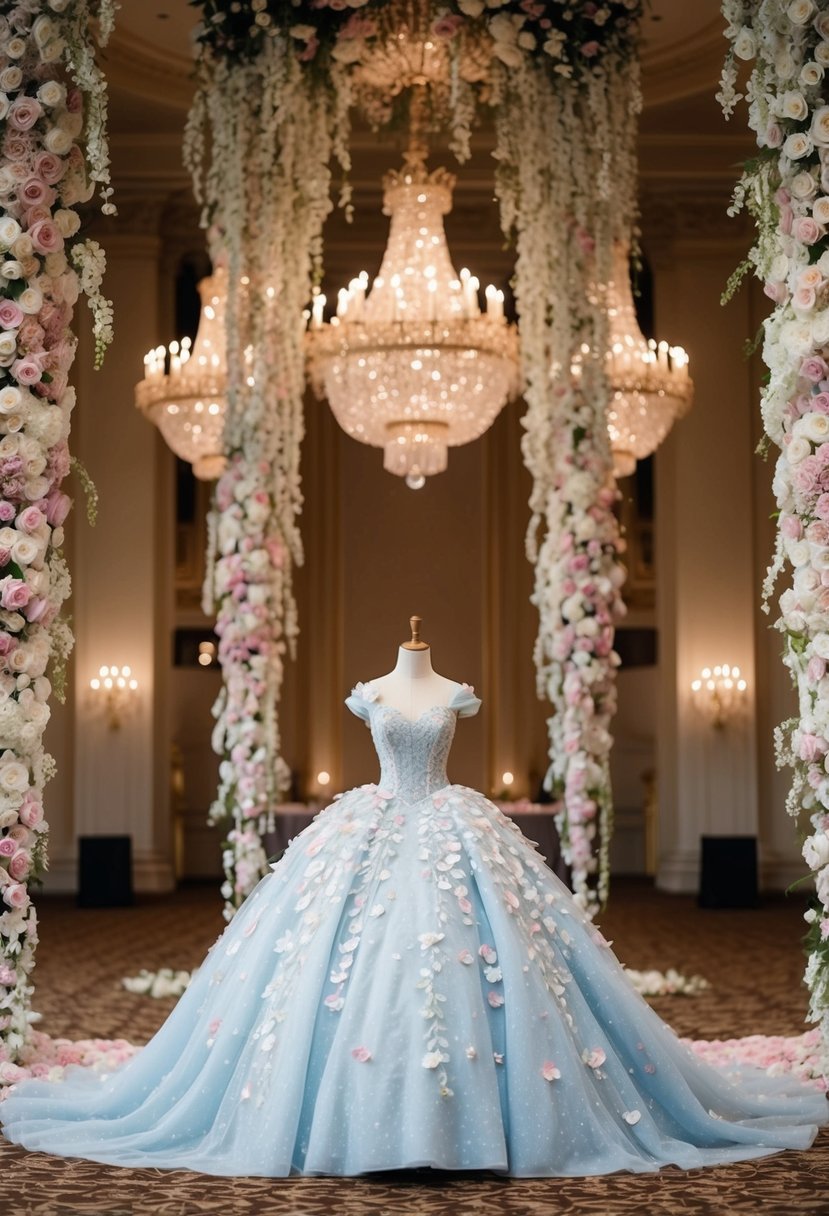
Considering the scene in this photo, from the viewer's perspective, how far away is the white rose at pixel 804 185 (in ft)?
15.9

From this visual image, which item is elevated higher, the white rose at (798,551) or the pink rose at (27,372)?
the pink rose at (27,372)

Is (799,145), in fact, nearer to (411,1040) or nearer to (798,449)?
(798,449)

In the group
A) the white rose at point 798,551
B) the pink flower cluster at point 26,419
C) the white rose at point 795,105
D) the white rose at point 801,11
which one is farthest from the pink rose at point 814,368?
the pink flower cluster at point 26,419

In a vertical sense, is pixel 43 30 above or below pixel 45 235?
above

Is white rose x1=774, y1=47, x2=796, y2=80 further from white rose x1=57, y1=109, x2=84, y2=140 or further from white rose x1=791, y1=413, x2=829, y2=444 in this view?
white rose x1=57, y1=109, x2=84, y2=140

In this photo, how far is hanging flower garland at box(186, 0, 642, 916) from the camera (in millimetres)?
7684

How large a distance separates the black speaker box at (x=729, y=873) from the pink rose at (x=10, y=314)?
8.25 meters

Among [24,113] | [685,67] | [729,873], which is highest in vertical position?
[685,67]

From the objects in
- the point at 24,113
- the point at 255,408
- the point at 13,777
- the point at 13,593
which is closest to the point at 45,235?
the point at 24,113

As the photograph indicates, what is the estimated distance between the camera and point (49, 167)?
5234mm

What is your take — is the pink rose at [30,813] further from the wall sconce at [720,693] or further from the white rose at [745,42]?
the wall sconce at [720,693]

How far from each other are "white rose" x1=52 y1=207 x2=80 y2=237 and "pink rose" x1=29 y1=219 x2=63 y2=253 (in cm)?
6

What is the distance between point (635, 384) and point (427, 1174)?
5723 millimetres

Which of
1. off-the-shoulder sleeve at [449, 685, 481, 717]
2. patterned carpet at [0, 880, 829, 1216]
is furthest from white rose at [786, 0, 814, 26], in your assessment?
patterned carpet at [0, 880, 829, 1216]
